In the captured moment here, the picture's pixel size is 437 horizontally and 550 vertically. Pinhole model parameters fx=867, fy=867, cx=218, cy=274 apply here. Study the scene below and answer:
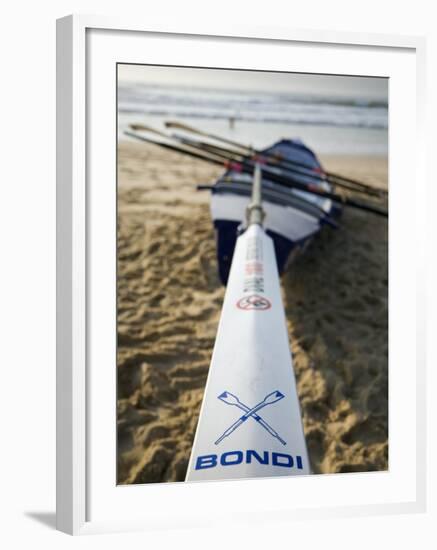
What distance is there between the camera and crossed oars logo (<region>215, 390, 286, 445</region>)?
8.03ft

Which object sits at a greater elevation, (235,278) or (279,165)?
(279,165)

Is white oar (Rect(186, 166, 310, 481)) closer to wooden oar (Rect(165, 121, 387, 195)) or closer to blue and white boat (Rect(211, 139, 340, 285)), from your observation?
blue and white boat (Rect(211, 139, 340, 285))

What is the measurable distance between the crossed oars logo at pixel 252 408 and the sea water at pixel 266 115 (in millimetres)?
1314

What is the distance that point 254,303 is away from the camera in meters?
2.90

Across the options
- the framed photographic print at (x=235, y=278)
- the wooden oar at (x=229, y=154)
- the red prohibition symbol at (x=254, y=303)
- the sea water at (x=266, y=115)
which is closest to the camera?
the framed photographic print at (x=235, y=278)

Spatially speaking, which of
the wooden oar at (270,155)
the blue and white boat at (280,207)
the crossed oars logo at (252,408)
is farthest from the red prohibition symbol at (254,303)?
the wooden oar at (270,155)

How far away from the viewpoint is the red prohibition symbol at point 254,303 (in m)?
2.88

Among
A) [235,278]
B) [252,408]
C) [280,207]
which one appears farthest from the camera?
[280,207]

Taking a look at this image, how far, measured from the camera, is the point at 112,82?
7.73ft

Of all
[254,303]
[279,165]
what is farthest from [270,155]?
[254,303]

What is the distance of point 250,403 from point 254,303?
0.49m

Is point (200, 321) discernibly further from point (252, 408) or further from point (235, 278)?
point (252, 408)

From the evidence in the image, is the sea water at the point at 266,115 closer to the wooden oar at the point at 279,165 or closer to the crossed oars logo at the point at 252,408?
the wooden oar at the point at 279,165
